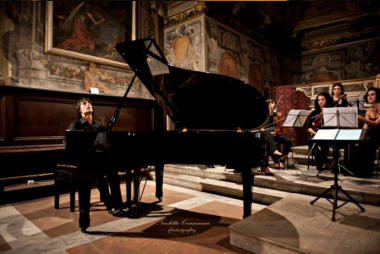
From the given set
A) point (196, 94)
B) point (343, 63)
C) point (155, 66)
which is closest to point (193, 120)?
point (196, 94)

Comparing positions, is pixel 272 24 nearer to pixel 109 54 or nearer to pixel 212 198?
pixel 109 54

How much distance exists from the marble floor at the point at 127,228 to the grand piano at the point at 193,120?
1.74ft

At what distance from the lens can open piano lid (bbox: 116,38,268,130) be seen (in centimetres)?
240

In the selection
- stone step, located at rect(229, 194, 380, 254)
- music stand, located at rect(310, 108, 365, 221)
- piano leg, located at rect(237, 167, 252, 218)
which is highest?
music stand, located at rect(310, 108, 365, 221)

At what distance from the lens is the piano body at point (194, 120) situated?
227 centimetres

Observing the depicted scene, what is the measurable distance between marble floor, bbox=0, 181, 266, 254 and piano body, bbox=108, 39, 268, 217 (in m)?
0.52

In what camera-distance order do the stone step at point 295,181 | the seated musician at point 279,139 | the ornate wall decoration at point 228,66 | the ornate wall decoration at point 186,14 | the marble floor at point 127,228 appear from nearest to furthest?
the marble floor at point 127,228, the stone step at point 295,181, the seated musician at point 279,139, the ornate wall decoration at point 186,14, the ornate wall decoration at point 228,66

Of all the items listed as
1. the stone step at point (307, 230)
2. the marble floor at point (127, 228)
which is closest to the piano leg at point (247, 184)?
the stone step at point (307, 230)

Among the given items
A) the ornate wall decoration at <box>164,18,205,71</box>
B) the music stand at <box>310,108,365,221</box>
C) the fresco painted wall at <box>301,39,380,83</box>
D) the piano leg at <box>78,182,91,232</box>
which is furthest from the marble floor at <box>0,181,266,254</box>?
the fresco painted wall at <box>301,39,380,83</box>

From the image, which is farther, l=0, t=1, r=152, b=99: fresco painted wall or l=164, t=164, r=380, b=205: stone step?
l=0, t=1, r=152, b=99: fresco painted wall

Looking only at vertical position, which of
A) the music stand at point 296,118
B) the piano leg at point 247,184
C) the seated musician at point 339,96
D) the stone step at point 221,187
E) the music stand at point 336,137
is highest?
the seated musician at point 339,96

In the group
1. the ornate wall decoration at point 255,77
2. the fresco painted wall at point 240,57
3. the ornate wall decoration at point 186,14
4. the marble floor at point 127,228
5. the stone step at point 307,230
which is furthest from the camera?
the ornate wall decoration at point 255,77

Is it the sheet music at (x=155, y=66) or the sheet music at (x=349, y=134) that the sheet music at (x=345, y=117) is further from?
the sheet music at (x=155, y=66)

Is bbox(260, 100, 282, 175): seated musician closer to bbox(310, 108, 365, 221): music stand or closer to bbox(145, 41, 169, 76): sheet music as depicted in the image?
bbox(310, 108, 365, 221): music stand
